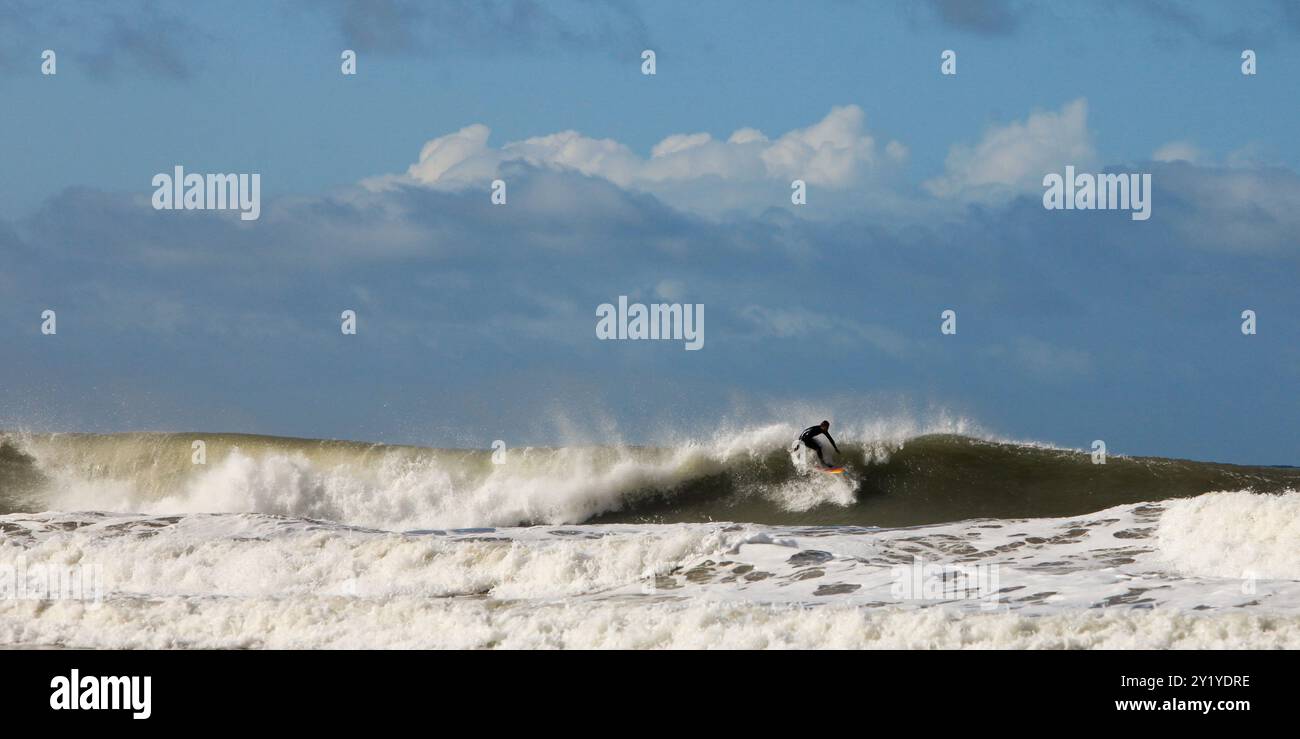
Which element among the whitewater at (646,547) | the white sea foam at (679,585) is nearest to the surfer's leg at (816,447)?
the whitewater at (646,547)

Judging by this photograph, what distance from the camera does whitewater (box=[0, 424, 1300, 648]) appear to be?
1130cm

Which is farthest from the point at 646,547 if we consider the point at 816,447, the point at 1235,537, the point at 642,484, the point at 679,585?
the point at 642,484

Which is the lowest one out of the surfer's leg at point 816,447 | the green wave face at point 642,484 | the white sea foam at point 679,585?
the white sea foam at point 679,585

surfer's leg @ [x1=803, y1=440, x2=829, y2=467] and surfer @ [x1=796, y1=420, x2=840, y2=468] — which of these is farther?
surfer's leg @ [x1=803, y1=440, x2=829, y2=467]

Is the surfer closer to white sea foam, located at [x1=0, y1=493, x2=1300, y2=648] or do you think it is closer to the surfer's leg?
the surfer's leg

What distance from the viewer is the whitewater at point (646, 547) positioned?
11.3 meters

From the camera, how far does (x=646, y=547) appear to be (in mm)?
14812

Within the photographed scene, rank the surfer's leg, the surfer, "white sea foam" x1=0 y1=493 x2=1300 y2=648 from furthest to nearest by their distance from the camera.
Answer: the surfer's leg < the surfer < "white sea foam" x1=0 y1=493 x2=1300 y2=648

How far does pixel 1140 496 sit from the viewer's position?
21.6 metres

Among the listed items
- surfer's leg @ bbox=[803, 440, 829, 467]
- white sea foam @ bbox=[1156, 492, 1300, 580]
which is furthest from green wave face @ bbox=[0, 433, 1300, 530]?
white sea foam @ bbox=[1156, 492, 1300, 580]

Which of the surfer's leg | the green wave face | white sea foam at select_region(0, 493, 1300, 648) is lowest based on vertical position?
white sea foam at select_region(0, 493, 1300, 648)

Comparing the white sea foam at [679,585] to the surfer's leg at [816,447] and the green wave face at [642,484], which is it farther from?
the green wave face at [642,484]
